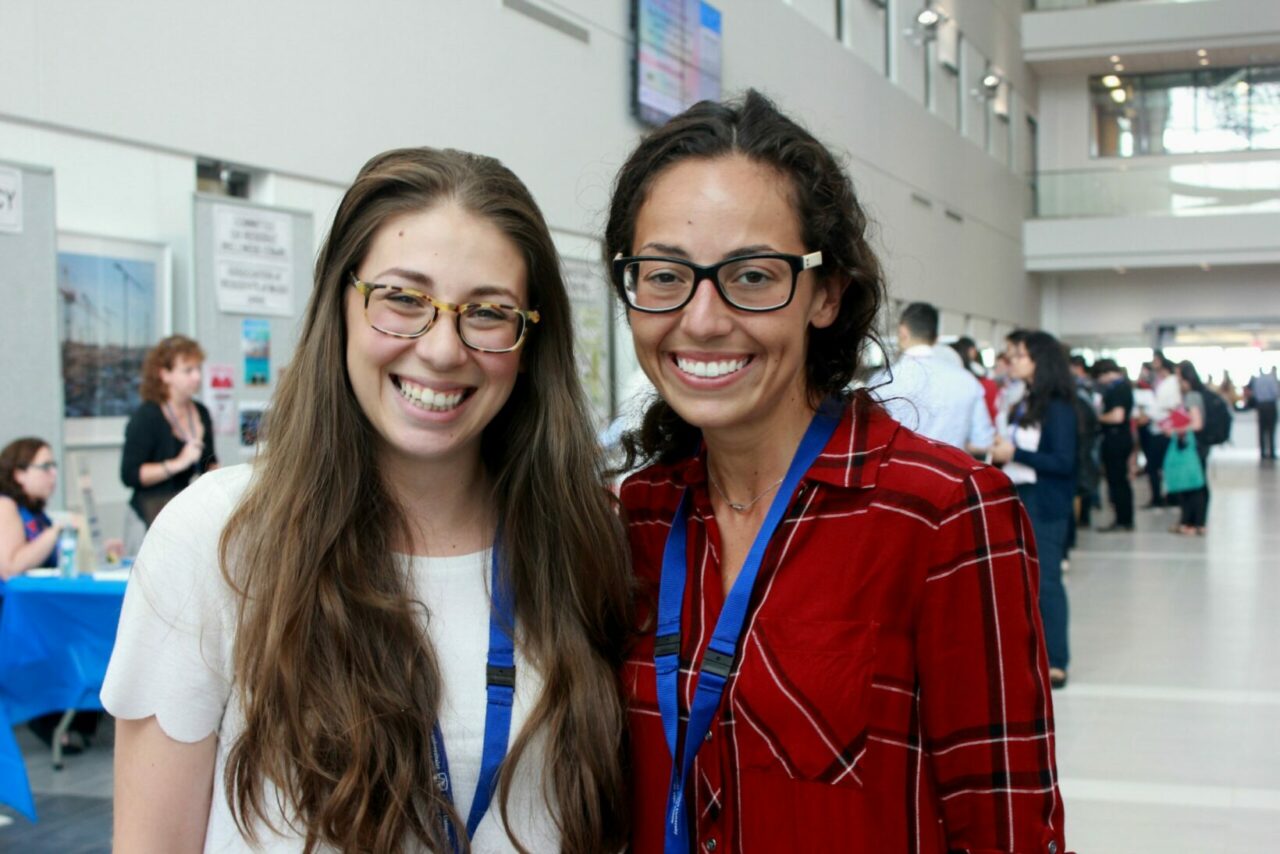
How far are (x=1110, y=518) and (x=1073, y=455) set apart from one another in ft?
31.1

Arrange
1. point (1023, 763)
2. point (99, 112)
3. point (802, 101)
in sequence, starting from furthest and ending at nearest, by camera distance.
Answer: point (802, 101), point (99, 112), point (1023, 763)

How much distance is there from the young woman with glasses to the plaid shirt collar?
0.34m

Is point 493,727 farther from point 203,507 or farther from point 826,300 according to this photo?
point 826,300

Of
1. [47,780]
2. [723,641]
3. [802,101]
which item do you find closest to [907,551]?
[723,641]

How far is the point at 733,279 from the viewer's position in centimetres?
161

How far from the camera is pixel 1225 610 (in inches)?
337

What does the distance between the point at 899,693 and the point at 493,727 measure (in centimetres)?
49

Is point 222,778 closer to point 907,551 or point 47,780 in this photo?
point 907,551

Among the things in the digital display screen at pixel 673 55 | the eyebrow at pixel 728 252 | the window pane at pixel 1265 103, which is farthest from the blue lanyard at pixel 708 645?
the window pane at pixel 1265 103

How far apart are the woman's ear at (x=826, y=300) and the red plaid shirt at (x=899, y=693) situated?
24 cm

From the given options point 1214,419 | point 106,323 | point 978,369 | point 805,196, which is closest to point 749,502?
point 805,196

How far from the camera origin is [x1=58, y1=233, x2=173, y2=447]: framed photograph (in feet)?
19.0

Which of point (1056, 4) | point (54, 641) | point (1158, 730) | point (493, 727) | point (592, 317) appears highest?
point (1056, 4)

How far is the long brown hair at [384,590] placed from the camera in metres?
1.53
